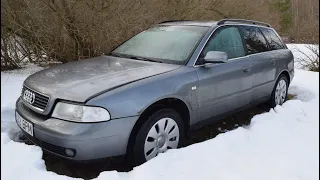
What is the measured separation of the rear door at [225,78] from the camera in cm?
344

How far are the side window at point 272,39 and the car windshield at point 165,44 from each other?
5.06 feet

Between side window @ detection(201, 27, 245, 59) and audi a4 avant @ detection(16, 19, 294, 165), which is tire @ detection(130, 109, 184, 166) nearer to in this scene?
audi a4 avant @ detection(16, 19, 294, 165)

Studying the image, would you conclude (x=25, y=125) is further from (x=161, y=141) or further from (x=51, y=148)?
(x=161, y=141)

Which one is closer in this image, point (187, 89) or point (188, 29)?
point (187, 89)

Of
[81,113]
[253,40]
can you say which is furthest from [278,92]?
[81,113]

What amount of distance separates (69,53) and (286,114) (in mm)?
4660

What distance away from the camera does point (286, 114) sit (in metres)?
4.00

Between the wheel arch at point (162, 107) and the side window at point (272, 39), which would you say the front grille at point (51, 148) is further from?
the side window at point (272, 39)

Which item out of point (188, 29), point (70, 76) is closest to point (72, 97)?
point (70, 76)

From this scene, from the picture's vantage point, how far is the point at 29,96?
297 cm

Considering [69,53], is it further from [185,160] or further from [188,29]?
[185,160]

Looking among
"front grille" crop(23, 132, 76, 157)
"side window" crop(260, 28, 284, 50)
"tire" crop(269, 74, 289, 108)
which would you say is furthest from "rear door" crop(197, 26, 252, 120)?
"front grille" crop(23, 132, 76, 157)

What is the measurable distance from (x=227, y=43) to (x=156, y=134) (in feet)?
5.59

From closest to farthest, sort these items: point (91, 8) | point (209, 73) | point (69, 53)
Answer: point (209, 73), point (91, 8), point (69, 53)
